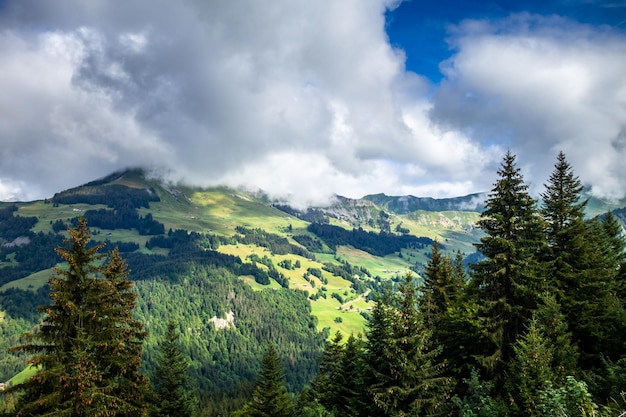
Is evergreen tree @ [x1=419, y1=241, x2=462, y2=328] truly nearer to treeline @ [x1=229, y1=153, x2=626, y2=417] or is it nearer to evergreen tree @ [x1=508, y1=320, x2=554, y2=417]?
treeline @ [x1=229, y1=153, x2=626, y2=417]

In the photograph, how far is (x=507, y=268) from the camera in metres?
29.5

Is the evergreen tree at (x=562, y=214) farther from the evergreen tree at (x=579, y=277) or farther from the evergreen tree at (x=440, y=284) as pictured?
the evergreen tree at (x=440, y=284)

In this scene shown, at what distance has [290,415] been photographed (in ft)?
148

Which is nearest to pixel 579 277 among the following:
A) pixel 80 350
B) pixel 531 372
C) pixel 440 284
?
Result: pixel 440 284

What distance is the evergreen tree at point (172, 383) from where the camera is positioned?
40.9m

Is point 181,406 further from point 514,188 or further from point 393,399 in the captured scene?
point 514,188

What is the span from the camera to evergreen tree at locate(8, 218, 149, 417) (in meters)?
22.5

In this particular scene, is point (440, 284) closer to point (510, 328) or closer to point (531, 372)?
point (510, 328)

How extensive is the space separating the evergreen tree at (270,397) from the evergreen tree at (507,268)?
25.3 metres

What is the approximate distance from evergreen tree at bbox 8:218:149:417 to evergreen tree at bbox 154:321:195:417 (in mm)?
14714

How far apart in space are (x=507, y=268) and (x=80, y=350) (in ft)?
100

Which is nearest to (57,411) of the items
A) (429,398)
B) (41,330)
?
(41,330)

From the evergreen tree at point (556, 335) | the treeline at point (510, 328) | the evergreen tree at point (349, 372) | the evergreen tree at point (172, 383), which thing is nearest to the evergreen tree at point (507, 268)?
the treeline at point (510, 328)

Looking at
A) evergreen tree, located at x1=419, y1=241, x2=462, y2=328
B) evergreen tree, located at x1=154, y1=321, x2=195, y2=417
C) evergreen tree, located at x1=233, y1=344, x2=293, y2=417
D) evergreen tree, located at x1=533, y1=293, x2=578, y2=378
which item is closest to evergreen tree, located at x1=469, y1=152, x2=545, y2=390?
evergreen tree, located at x1=533, y1=293, x2=578, y2=378
